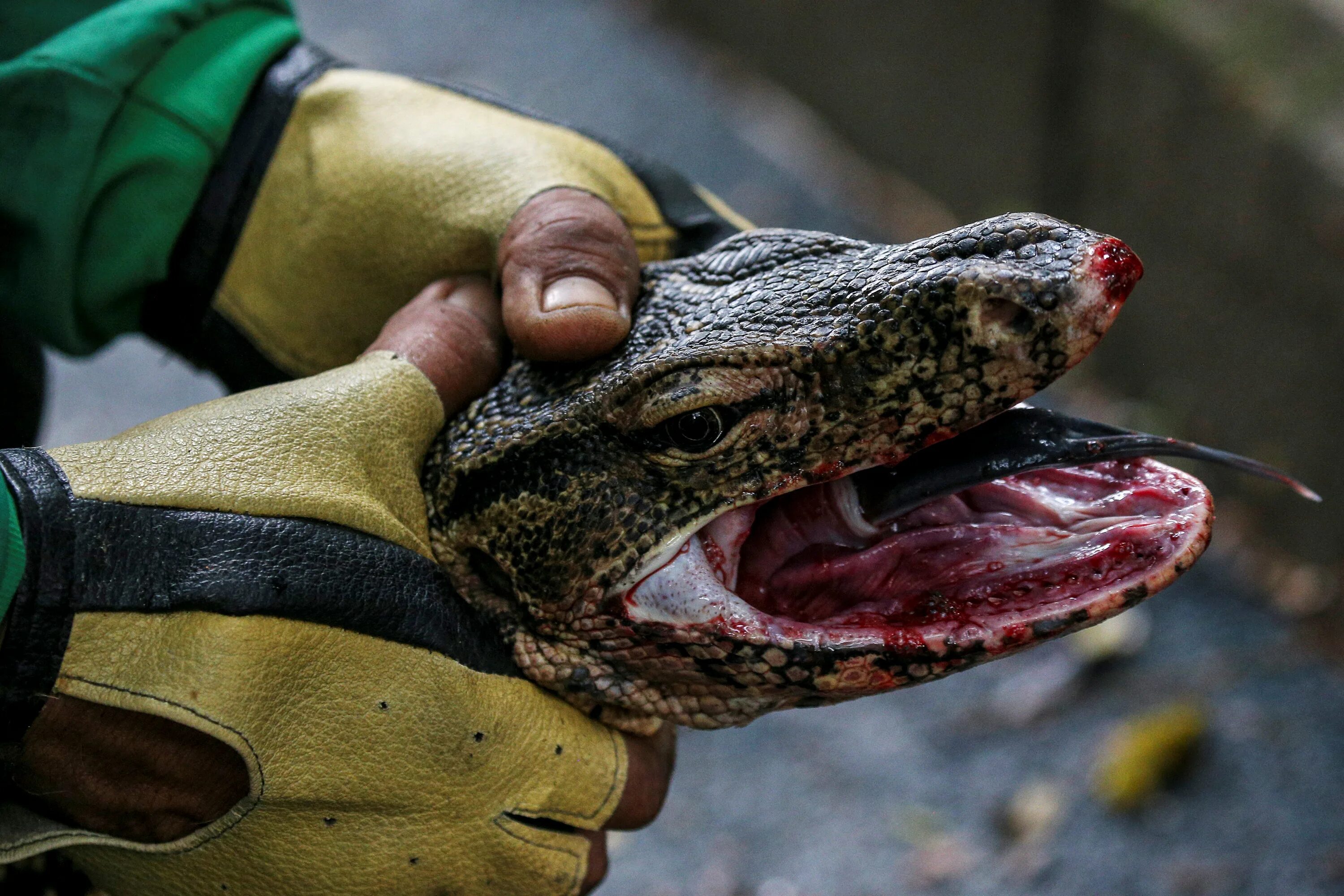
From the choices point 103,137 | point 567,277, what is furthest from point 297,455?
point 103,137

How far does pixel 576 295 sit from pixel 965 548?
0.77 metres

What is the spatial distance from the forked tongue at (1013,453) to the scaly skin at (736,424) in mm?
114

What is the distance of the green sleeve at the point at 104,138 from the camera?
2.45 m

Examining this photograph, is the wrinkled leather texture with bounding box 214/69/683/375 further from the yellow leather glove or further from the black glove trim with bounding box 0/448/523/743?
the black glove trim with bounding box 0/448/523/743

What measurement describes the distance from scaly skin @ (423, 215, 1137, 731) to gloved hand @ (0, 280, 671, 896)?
0.34ft

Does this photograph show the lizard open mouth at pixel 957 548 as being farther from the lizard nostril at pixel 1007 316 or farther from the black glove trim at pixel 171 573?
the black glove trim at pixel 171 573

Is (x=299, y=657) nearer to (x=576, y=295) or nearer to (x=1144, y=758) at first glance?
(x=576, y=295)

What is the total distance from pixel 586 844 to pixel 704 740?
2.74 meters

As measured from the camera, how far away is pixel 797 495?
2.13 meters

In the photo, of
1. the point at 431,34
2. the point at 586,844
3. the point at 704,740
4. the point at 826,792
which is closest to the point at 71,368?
the point at 431,34

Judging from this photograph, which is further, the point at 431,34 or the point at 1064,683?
the point at 431,34

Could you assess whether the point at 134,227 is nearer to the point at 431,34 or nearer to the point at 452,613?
the point at 452,613

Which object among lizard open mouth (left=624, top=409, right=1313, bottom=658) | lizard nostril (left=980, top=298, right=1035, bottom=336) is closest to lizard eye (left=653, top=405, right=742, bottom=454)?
lizard open mouth (left=624, top=409, right=1313, bottom=658)

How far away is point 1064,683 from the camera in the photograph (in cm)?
488
